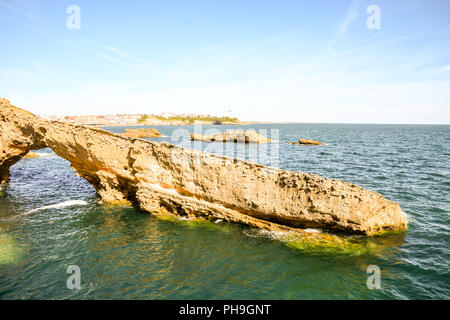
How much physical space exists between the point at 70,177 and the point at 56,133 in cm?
1088

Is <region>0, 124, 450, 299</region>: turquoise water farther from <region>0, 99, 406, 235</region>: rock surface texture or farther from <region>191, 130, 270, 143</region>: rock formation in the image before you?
<region>191, 130, 270, 143</region>: rock formation

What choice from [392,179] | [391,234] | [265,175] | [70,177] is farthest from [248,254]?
[70,177]

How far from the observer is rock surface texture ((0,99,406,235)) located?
11.2m

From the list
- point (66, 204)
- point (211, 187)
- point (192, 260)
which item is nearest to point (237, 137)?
point (66, 204)

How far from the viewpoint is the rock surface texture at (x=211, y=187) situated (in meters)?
11.2

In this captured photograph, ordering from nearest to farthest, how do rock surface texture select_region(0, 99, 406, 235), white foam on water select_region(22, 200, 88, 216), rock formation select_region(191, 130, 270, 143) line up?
rock surface texture select_region(0, 99, 406, 235), white foam on water select_region(22, 200, 88, 216), rock formation select_region(191, 130, 270, 143)

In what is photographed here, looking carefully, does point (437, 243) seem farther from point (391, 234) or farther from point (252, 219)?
point (252, 219)

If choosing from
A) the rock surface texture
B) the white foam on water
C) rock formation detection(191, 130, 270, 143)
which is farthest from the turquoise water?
rock formation detection(191, 130, 270, 143)

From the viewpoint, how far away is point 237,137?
65438mm

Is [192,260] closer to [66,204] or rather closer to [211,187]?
[211,187]

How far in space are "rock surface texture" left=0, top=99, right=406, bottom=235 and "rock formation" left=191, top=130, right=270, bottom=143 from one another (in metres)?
49.7

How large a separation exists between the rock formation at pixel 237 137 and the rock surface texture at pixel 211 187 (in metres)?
49.7

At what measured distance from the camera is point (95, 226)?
13.1m
